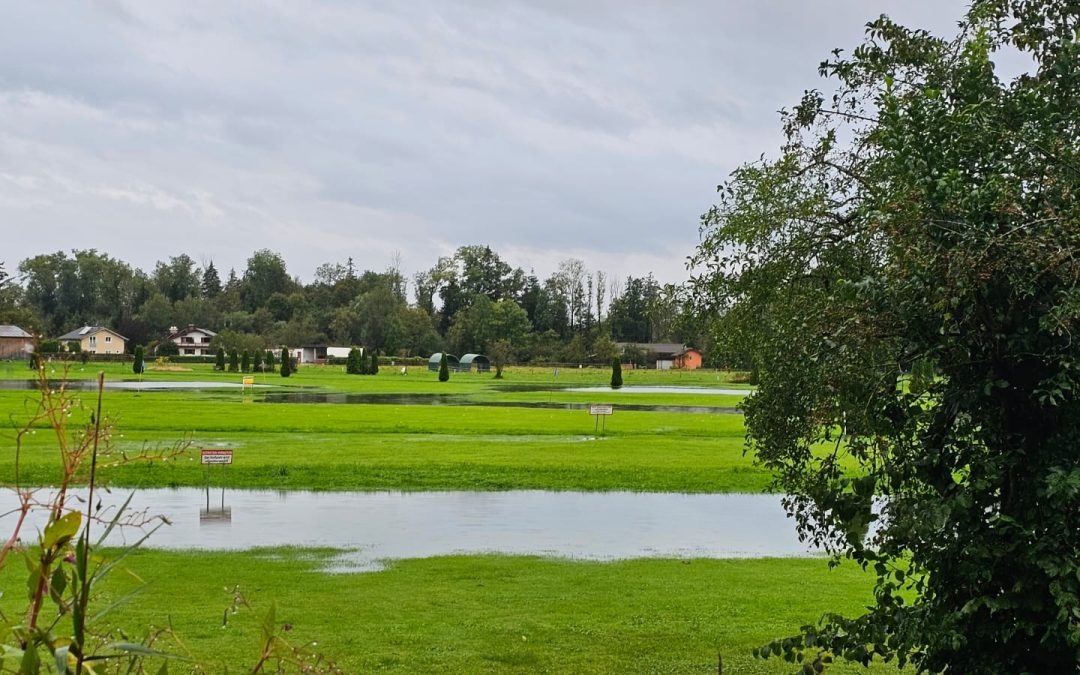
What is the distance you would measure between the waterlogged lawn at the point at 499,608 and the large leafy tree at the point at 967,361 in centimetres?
358

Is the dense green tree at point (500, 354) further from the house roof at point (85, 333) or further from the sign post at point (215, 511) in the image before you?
the sign post at point (215, 511)

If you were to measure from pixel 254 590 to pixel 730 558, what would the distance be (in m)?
6.89

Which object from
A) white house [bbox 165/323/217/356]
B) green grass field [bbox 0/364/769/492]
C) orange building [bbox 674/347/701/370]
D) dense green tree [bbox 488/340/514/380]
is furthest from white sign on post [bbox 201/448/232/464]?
white house [bbox 165/323/217/356]

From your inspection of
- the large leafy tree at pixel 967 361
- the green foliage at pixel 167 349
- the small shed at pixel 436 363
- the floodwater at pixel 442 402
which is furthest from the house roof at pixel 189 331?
the large leafy tree at pixel 967 361

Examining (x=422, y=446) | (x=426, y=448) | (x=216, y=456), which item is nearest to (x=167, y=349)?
(x=422, y=446)

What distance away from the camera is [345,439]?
2930 cm

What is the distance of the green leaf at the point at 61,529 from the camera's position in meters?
1.64

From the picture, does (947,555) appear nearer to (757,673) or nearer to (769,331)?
(769,331)

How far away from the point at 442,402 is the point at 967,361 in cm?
4490

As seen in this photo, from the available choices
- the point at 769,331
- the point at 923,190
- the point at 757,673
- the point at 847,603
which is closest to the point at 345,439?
the point at 847,603

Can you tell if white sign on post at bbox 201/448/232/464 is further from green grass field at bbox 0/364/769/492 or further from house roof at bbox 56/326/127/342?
house roof at bbox 56/326/127/342

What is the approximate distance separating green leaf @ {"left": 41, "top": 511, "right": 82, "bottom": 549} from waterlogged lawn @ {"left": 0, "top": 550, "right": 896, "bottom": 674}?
18.1 feet

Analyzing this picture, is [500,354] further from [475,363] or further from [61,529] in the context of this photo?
[61,529]

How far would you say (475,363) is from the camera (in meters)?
107
